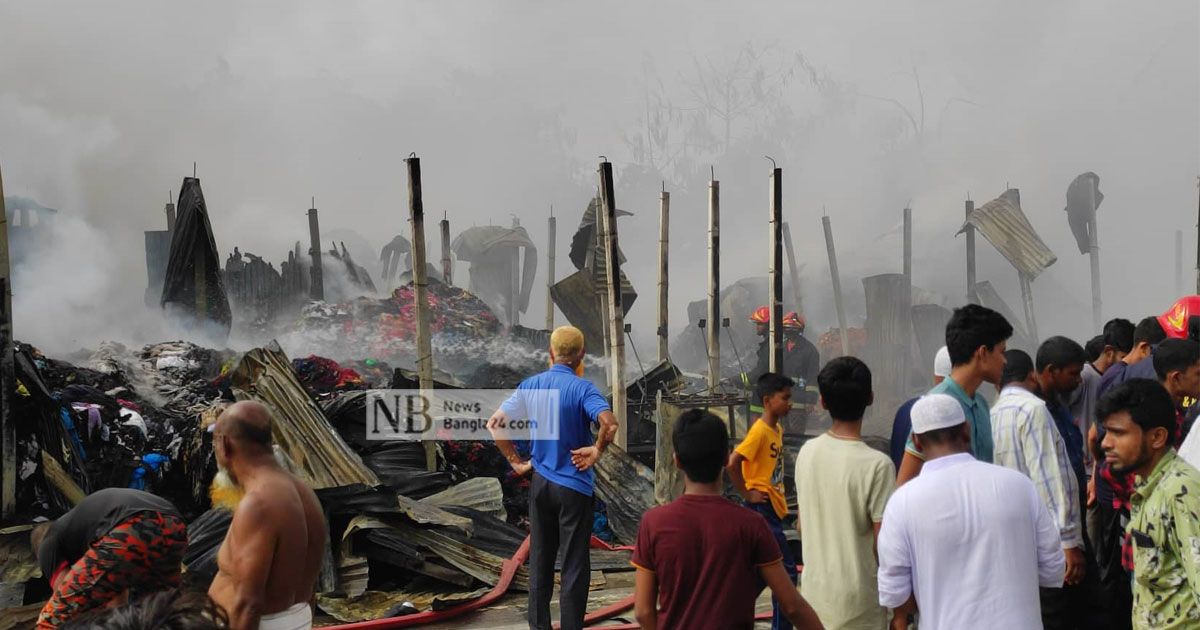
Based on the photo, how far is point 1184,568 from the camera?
2.82m

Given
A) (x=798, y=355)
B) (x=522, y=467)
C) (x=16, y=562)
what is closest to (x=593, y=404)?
(x=522, y=467)

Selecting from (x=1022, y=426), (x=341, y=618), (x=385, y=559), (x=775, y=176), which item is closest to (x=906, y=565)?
(x=1022, y=426)

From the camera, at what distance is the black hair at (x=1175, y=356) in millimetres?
4445

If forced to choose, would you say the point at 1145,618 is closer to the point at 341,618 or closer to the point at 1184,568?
the point at 1184,568

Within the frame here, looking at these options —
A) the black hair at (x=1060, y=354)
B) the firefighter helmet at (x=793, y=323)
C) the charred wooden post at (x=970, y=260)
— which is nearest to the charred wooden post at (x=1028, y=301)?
the charred wooden post at (x=970, y=260)

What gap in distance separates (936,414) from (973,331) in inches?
34.9

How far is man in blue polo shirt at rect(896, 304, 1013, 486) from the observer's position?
377cm

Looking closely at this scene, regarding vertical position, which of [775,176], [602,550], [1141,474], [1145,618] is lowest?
[602,550]

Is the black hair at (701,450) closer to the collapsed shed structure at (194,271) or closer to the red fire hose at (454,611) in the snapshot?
the red fire hose at (454,611)

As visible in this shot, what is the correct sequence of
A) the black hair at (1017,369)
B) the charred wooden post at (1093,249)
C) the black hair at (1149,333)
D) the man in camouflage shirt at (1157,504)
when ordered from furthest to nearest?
1. the charred wooden post at (1093,249)
2. the black hair at (1149,333)
3. the black hair at (1017,369)
4. the man in camouflage shirt at (1157,504)

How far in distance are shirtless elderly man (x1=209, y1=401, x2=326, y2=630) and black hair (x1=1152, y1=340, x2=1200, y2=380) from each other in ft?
12.1

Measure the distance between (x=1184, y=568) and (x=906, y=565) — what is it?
753 mm

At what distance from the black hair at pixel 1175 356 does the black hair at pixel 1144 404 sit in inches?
59.3

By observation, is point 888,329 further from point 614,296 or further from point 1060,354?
point 1060,354
